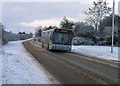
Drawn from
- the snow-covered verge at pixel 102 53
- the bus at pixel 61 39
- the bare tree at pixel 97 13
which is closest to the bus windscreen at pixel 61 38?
the bus at pixel 61 39

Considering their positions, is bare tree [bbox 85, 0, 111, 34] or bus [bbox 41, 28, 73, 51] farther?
bare tree [bbox 85, 0, 111, 34]

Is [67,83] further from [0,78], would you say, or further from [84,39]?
[84,39]

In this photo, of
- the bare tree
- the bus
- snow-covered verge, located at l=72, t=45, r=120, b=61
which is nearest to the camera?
snow-covered verge, located at l=72, t=45, r=120, b=61

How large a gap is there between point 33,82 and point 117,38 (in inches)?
1852

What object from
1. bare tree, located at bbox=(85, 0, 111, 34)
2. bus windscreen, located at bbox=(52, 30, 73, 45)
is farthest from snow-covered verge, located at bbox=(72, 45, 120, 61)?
bare tree, located at bbox=(85, 0, 111, 34)

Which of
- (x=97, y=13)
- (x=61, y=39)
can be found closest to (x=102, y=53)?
(x=61, y=39)

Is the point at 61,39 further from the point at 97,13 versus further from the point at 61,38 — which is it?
the point at 97,13

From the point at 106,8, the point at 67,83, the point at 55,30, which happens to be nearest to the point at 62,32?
the point at 55,30

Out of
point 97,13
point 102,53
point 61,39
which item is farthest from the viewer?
point 97,13

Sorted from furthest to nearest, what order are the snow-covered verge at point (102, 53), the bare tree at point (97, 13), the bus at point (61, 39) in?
the bare tree at point (97, 13), the bus at point (61, 39), the snow-covered verge at point (102, 53)

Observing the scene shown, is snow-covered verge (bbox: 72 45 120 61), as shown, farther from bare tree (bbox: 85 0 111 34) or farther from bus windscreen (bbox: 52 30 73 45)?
bare tree (bbox: 85 0 111 34)

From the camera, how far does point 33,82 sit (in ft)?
40.7

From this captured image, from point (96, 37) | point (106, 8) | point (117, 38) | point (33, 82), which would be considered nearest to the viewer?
point (33, 82)

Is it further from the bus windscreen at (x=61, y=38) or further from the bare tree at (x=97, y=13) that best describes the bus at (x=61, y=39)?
the bare tree at (x=97, y=13)
